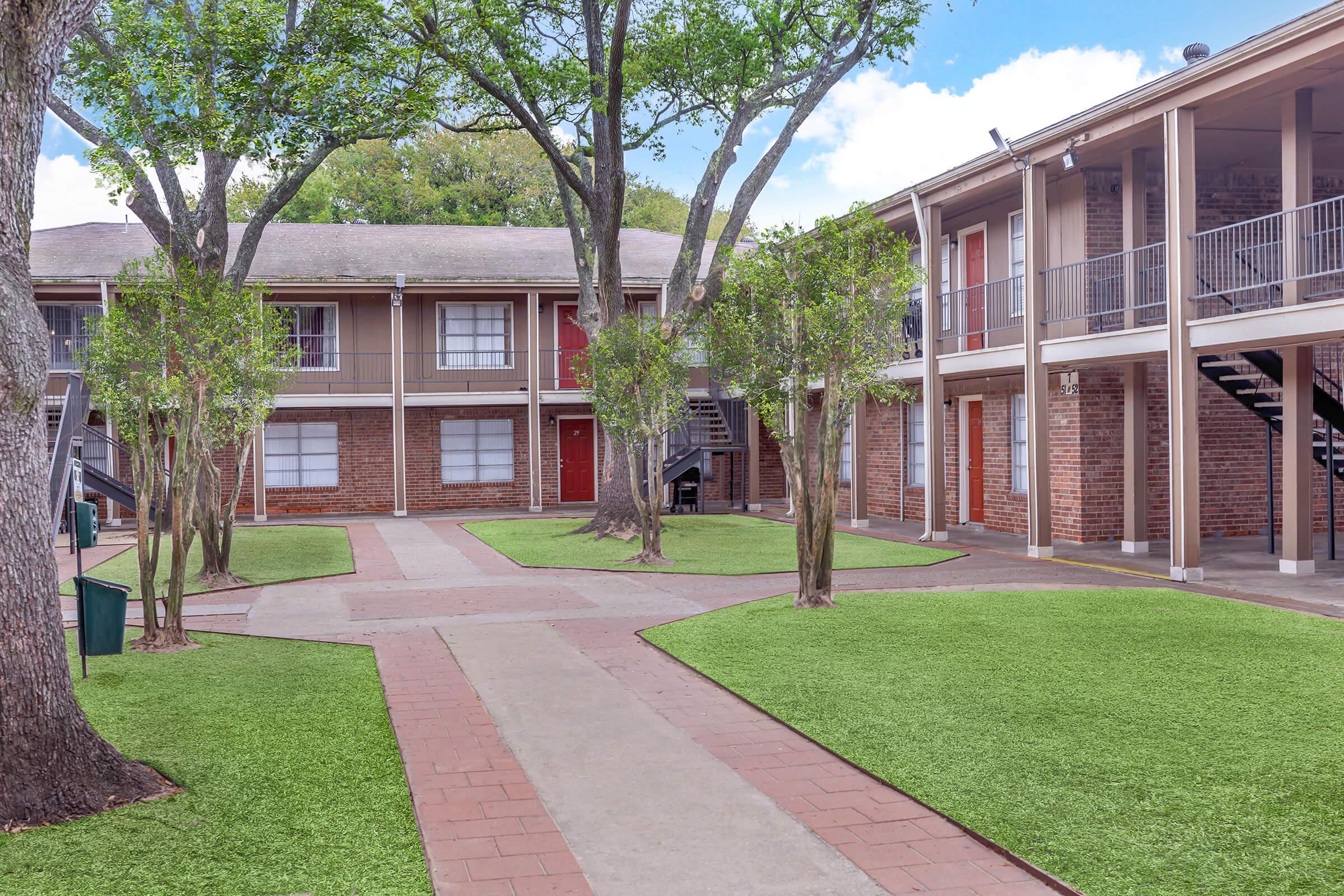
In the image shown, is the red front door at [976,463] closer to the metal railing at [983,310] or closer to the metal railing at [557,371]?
the metal railing at [983,310]

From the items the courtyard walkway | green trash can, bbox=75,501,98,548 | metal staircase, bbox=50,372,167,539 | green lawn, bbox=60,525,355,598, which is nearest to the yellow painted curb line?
the courtyard walkway

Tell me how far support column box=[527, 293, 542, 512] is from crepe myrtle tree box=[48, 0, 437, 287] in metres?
9.19

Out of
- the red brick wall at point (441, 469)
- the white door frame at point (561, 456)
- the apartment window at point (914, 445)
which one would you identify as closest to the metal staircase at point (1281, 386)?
the apartment window at point (914, 445)

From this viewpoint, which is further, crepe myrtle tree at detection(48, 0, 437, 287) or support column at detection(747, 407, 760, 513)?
support column at detection(747, 407, 760, 513)

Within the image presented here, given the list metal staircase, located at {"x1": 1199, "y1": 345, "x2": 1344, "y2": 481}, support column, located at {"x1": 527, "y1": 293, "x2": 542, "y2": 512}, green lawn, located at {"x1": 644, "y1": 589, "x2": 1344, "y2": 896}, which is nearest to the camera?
green lawn, located at {"x1": 644, "y1": 589, "x2": 1344, "y2": 896}

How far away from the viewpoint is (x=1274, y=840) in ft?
14.3

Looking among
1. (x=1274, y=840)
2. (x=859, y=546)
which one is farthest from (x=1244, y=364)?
(x=1274, y=840)

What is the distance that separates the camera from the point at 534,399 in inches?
942

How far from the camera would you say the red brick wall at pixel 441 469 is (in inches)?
987

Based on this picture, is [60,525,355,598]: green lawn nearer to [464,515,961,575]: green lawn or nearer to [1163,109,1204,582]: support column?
[464,515,961,575]: green lawn

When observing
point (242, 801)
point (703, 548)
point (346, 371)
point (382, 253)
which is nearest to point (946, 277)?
point (703, 548)

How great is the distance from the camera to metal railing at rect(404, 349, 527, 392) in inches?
976

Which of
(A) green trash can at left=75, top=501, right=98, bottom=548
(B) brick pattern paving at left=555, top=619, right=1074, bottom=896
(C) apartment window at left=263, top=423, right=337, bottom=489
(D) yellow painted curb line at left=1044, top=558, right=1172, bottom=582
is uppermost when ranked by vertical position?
(C) apartment window at left=263, top=423, right=337, bottom=489

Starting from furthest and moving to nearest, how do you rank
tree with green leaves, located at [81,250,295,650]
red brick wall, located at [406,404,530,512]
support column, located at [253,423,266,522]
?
red brick wall, located at [406,404,530,512] < support column, located at [253,423,266,522] < tree with green leaves, located at [81,250,295,650]
